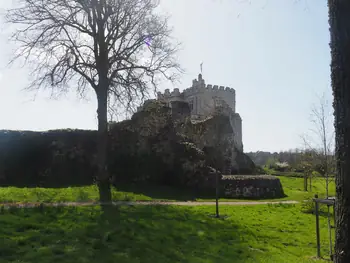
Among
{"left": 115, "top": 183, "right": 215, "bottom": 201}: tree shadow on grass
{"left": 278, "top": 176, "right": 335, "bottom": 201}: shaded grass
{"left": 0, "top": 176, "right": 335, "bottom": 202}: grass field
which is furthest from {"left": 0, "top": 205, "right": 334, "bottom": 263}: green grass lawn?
{"left": 278, "top": 176, "right": 335, "bottom": 201}: shaded grass

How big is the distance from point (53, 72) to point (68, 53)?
1.18 m

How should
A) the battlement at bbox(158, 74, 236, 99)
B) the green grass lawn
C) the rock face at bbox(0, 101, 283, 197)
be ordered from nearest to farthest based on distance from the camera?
the green grass lawn
the rock face at bbox(0, 101, 283, 197)
the battlement at bbox(158, 74, 236, 99)

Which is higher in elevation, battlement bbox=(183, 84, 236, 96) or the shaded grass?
battlement bbox=(183, 84, 236, 96)

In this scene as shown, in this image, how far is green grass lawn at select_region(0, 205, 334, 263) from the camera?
7.60 meters

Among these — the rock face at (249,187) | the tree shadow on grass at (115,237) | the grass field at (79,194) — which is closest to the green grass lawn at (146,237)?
the tree shadow on grass at (115,237)

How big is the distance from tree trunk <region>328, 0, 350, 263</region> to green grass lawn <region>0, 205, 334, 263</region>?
12.8 ft

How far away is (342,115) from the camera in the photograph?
15.3 ft

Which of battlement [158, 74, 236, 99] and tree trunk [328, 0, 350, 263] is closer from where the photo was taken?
tree trunk [328, 0, 350, 263]

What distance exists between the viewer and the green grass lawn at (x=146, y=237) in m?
7.60

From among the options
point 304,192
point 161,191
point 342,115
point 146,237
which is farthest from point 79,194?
point 304,192

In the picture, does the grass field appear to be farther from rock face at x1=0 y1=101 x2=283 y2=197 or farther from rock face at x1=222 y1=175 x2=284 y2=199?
rock face at x1=222 y1=175 x2=284 y2=199

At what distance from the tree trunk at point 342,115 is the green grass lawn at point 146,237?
12.8 feet

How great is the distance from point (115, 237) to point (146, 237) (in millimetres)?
894

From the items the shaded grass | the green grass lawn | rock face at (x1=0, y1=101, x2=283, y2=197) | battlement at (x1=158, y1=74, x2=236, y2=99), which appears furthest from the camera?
battlement at (x1=158, y1=74, x2=236, y2=99)
